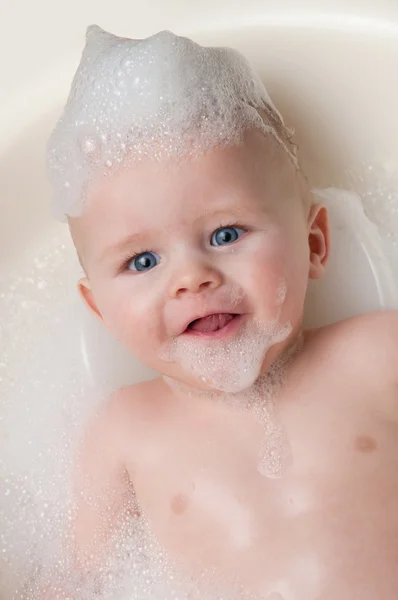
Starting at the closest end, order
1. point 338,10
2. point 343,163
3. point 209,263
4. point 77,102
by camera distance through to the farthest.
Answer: point 209,263, point 77,102, point 338,10, point 343,163

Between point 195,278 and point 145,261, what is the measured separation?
0.09 metres

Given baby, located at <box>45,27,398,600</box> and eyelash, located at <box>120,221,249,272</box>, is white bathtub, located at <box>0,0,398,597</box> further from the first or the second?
eyelash, located at <box>120,221,249,272</box>

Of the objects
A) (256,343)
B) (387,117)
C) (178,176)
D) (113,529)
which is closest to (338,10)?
(387,117)

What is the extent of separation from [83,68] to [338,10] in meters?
0.42

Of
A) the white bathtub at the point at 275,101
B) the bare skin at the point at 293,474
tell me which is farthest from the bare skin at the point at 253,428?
the white bathtub at the point at 275,101

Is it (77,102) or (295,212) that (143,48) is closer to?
(77,102)

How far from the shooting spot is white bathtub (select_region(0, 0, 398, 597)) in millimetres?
1249

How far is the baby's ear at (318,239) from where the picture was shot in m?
1.11

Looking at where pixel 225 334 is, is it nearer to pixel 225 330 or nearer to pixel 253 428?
pixel 225 330

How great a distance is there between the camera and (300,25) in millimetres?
1245

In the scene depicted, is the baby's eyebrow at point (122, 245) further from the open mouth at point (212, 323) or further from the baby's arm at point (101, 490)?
the baby's arm at point (101, 490)

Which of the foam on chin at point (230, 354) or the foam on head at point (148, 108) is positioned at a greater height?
the foam on head at point (148, 108)

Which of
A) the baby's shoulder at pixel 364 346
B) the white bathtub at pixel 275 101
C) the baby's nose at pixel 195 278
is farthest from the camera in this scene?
the white bathtub at pixel 275 101

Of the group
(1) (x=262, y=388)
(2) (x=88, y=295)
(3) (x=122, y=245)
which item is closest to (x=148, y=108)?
(3) (x=122, y=245)
